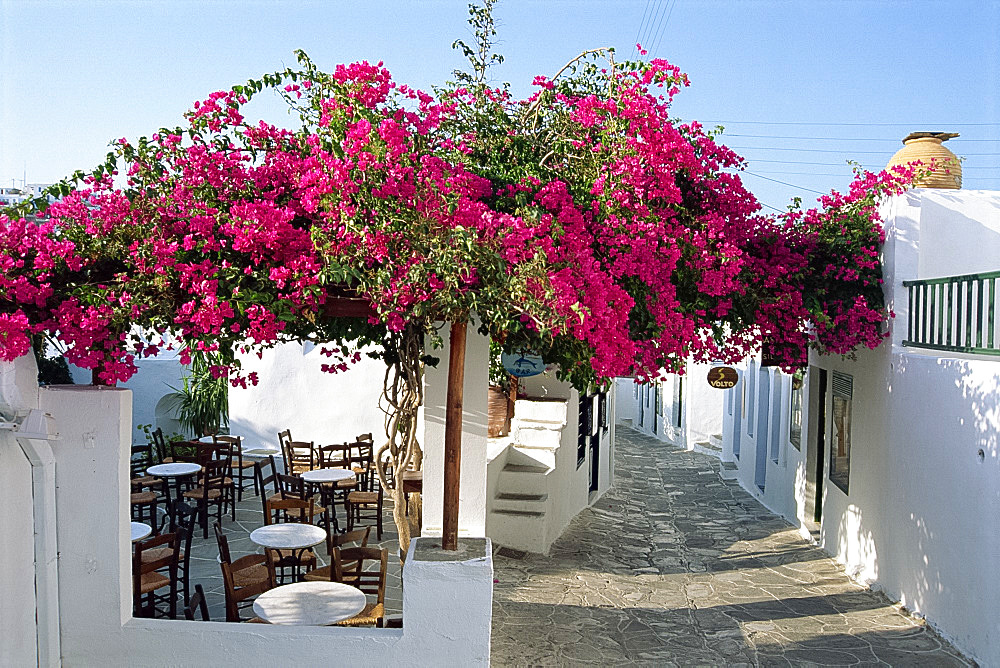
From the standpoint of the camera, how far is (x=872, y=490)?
8.80 m

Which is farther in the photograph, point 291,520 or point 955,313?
point 291,520

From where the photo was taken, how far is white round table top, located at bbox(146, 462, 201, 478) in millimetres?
8780

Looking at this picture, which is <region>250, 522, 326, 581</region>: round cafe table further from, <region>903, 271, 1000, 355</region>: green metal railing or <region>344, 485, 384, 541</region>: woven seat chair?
<region>903, 271, 1000, 355</region>: green metal railing

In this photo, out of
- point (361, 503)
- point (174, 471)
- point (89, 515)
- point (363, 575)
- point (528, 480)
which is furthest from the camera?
point (528, 480)

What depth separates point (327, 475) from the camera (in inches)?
371

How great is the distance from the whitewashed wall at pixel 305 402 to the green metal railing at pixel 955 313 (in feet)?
26.9

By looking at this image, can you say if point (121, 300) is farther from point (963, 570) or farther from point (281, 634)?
point (963, 570)

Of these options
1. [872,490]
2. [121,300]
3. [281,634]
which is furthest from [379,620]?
[872,490]

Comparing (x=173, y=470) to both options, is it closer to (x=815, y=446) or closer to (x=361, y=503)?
(x=361, y=503)

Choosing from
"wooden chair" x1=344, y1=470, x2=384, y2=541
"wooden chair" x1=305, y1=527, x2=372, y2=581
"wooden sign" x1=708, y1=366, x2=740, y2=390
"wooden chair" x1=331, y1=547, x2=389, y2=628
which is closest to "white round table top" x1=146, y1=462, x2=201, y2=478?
"wooden chair" x1=344, y1=470, x2=384, y2=541

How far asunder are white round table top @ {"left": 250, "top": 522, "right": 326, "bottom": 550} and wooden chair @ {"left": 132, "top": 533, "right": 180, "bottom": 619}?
648 millimetres

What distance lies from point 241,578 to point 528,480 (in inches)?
179

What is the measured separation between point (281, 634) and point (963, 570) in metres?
5.32

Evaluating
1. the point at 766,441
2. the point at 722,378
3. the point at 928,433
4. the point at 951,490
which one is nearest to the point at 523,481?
the point at 928,433
